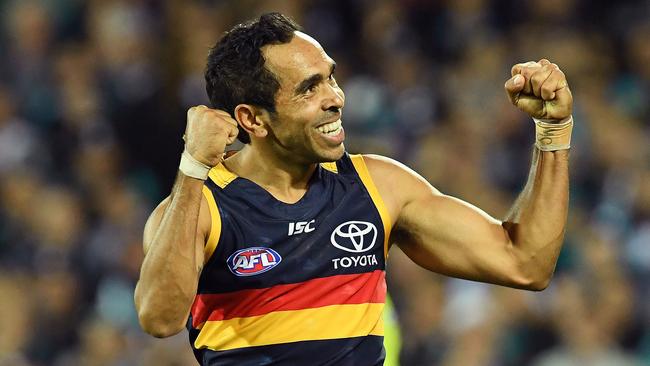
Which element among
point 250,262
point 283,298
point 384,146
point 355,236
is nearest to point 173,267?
point 250,262

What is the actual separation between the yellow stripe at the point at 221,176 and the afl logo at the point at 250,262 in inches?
10.3

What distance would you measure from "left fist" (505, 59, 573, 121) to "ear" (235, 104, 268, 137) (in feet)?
2.68

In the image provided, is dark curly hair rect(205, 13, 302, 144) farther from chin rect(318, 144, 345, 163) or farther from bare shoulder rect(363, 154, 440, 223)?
bare shoulder rect(363, 154, 440, 223)

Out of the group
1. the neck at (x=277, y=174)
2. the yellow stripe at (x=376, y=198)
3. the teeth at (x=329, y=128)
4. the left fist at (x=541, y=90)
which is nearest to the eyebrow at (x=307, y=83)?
the teeth at (x=329, y=128)

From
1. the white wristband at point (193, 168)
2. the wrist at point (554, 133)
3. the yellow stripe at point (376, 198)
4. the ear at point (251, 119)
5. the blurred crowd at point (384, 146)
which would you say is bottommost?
the blurred crowd at point (384, 146)

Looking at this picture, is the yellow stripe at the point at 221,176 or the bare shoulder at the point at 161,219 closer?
the bare shoulder at the point at 161,219

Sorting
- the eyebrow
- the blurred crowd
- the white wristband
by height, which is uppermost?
the eyebrow

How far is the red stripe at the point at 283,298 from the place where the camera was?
3812 millimetres

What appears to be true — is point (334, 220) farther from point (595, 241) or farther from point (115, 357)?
point (115, 357)

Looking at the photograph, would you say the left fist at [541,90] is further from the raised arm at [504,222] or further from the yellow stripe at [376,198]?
the yellow stripe at [376,198]

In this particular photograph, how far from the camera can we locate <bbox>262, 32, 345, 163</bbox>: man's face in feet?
12.7

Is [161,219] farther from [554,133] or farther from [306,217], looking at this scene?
[554,133]

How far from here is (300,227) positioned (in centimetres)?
391

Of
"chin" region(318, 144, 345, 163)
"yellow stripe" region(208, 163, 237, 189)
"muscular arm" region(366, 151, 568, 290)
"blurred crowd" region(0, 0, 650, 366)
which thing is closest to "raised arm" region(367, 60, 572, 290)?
"muscular arm" region(366, 151, 568, 290)
